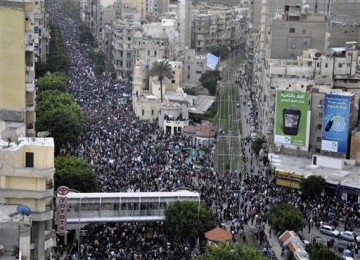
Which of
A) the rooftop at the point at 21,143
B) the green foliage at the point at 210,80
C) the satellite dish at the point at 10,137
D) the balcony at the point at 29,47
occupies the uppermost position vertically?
the balcony at the point at 29,47

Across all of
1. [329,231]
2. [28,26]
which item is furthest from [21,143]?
[329,231]

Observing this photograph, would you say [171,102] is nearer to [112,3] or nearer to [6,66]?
[6,66]

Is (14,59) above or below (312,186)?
above

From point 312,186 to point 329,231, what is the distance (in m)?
6.92

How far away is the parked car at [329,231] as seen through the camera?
43.8 meters

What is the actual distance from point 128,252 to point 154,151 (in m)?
21.4

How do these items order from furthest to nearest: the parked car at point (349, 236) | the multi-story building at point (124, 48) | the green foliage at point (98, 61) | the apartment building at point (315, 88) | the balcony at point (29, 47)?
the green foliage at point (98, 61)
the multi-story building at point (124, 48)
the apartment building at point (315, 88)
the parked car at point (349, 236)
the balcony at point (29, 47)

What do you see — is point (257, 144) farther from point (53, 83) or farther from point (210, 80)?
point (210, 80)

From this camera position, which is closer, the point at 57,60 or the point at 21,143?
the point at 21,143

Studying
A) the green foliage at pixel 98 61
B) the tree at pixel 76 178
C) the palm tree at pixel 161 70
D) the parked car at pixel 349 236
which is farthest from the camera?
the green foliage at pixel 98 61

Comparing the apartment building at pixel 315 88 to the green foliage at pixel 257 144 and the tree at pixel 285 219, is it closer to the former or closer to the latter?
the green foliage at pixel 257 144

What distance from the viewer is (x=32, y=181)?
2662cm

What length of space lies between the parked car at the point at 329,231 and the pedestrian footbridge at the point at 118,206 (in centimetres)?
777

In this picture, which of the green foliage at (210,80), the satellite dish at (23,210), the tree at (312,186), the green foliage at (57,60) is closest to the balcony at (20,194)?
the satellite dish at (23,210)
